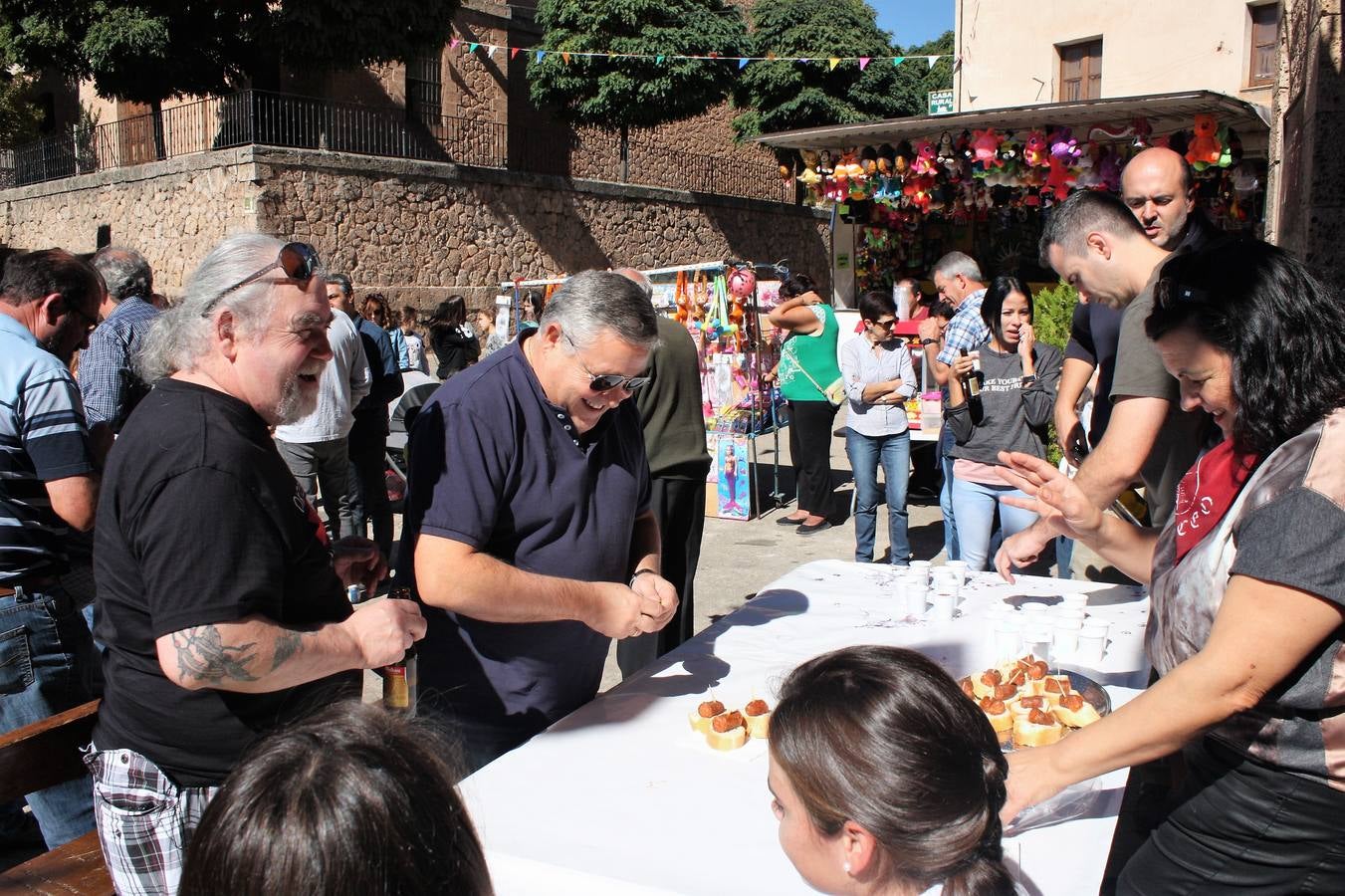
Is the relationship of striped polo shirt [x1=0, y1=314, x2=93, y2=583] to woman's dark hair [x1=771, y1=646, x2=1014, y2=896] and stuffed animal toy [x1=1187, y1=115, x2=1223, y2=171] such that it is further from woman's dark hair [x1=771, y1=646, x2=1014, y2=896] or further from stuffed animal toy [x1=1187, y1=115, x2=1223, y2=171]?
stuffed animal toy [x1=1187, y1=115, x2=1223, y2=171]

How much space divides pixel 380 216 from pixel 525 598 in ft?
56.1

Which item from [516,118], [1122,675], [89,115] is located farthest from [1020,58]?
[89,115]

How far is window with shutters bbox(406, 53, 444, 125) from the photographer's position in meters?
23.3

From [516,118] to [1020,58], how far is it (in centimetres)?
1305

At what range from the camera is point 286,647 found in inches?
66.4

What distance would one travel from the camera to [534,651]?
228 centimetres

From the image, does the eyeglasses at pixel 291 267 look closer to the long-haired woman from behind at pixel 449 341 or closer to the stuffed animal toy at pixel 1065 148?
the long-haired woman from behind at pixel 449 341

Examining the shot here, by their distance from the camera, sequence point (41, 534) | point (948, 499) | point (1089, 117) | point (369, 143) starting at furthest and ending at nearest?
point (369, 143) → point (1089, 117) → point (948, 499) → point (41, 534)

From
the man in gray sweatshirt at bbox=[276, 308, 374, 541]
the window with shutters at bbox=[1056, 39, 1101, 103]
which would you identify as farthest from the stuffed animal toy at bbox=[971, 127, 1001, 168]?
the window with shutters at bbox=[1056, 39, 1101, 103]

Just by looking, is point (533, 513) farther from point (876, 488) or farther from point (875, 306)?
point (875, 306)

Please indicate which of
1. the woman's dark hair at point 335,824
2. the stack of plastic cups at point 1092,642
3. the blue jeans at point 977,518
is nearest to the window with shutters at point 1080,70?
the blue jeans at point 977,518

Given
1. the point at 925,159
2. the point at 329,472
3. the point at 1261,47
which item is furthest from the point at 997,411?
the point at 1261,47

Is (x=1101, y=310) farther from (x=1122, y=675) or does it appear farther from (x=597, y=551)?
(x=597, y=551)

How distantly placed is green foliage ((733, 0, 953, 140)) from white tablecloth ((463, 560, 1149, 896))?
26409mm
